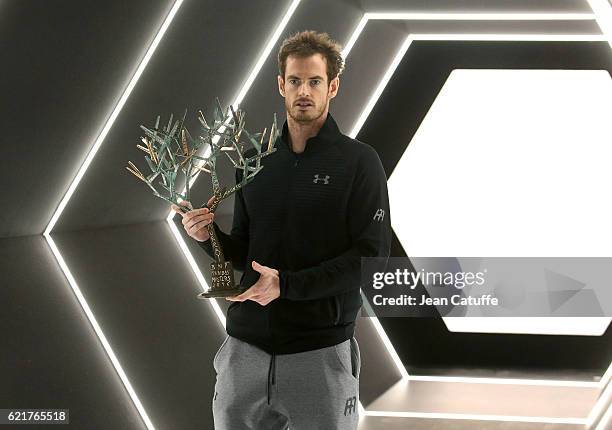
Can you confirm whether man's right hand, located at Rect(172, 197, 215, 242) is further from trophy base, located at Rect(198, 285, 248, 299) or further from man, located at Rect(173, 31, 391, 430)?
trophy base, located at Rect(198, 285, 248, 299)

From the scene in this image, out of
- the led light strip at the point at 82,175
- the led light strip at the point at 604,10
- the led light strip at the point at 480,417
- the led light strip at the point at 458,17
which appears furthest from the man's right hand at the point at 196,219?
the led light strip at the point at 480,417

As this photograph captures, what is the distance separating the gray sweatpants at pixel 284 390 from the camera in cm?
194

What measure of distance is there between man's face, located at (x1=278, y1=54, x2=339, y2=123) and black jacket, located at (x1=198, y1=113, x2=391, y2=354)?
70 millimetres

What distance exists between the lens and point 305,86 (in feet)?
6.44

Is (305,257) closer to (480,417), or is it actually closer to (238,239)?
(238,239)

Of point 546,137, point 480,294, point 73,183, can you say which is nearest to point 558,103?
point 546,137

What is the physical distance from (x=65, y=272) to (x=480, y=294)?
294 cm

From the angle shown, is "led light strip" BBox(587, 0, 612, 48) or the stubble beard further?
"led light strip" BBox(587, 0, 612, 48)

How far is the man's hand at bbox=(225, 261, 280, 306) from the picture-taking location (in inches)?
73.3

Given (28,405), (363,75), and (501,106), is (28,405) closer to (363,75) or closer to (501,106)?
(363,75)

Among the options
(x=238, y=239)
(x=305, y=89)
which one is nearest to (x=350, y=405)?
(x=238, y=239)

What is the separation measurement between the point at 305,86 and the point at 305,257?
14.2 inches

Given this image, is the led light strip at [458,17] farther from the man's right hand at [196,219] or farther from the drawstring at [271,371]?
the drawstring at [271,371]

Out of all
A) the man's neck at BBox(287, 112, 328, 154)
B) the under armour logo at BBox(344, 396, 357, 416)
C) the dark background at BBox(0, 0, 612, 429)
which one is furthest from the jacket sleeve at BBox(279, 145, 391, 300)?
the dark background at BBox(0, 0, 612, 429)
